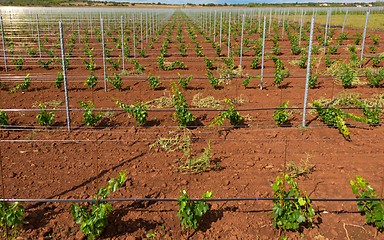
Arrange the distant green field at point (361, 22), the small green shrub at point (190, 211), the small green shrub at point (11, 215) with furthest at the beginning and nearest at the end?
the distant green field at point (361, 22), the small green shrub at point (190, 211), the small green shrub at point (11, 215)

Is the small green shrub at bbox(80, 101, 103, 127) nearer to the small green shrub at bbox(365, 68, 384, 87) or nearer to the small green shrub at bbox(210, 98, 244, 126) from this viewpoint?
the small green shrub at bbox(210, 98, 244, 126)

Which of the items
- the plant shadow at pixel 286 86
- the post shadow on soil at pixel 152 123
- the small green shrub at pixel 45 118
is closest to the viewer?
the small green shrub at pixel 45 118

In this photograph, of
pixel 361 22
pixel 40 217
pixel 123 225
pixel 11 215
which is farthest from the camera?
pixel 361 22

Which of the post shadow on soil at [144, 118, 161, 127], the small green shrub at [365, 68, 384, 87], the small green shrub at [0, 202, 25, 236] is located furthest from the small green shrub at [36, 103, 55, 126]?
the small green shrub at [365, 68, 384, 87]

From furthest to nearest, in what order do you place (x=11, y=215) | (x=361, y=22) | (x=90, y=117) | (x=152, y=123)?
(x=361, y=22), (x=152, y=123), (x=90, y=117), (x=11, y=215)

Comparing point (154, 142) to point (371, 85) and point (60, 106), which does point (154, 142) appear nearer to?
point (60, 106)

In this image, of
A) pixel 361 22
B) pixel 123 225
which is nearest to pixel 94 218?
pixel 123 225

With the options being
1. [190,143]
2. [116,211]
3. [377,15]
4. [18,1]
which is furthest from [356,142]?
[18,1]

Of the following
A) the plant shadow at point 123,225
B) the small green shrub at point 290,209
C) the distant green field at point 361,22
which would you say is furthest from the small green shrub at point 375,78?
the distant green field at point 361,22

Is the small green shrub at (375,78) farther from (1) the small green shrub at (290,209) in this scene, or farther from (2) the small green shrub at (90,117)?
(2) the small green shrub at (90,117)

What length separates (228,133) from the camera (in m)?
6.41

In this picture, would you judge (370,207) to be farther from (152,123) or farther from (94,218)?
(152,123)

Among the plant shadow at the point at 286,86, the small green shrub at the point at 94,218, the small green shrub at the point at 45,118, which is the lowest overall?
the small green shrub at the point at 94,218

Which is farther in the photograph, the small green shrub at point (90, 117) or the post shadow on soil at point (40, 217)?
the small green shrub at point (90, 117)
